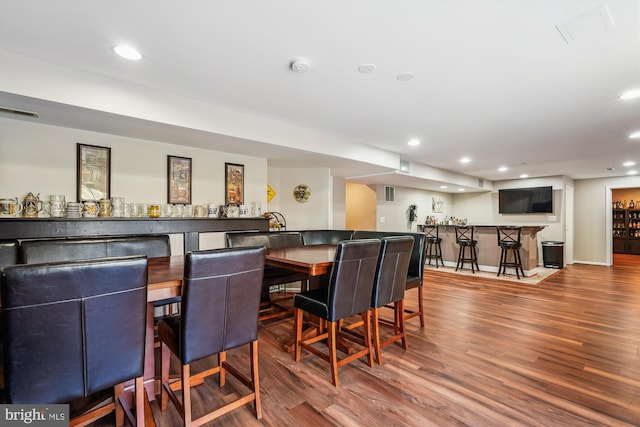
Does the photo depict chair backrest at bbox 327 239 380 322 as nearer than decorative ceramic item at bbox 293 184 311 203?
Yes

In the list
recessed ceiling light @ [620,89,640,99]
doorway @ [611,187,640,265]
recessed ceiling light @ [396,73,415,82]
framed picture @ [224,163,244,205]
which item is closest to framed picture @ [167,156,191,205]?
framed picture @ [224,163,244,205]

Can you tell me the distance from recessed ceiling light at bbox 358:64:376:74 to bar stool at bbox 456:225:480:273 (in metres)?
5.40

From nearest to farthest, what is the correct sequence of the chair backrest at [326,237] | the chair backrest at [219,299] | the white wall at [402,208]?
1. the chair backrest at [219,299]
2. the chair backrest at [326,237]
3. the white wall at [402,208]

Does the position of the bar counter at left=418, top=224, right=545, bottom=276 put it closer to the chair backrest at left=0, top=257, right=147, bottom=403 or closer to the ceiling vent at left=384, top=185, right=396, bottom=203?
the ceiling vent at left=384, top=185, right=396, bottom=203

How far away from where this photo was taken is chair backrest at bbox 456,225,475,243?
667 centimetres

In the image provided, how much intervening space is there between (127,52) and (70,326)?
185 cm

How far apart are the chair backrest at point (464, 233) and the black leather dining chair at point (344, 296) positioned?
511cm

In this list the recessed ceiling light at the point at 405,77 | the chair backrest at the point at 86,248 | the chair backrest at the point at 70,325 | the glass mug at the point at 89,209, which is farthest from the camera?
the glass mug at the point at 89,209

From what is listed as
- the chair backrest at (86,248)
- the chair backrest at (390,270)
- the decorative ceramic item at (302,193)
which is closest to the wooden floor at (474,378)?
the chair backrest at (390,270)

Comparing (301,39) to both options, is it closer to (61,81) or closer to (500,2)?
(500,2)

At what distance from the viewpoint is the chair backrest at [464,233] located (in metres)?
6.67

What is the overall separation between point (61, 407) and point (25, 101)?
89.5 inches

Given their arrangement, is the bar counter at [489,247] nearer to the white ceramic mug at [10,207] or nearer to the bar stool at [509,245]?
the bar stool at [509,245]

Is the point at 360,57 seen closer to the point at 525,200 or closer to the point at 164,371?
the point at 164,371
